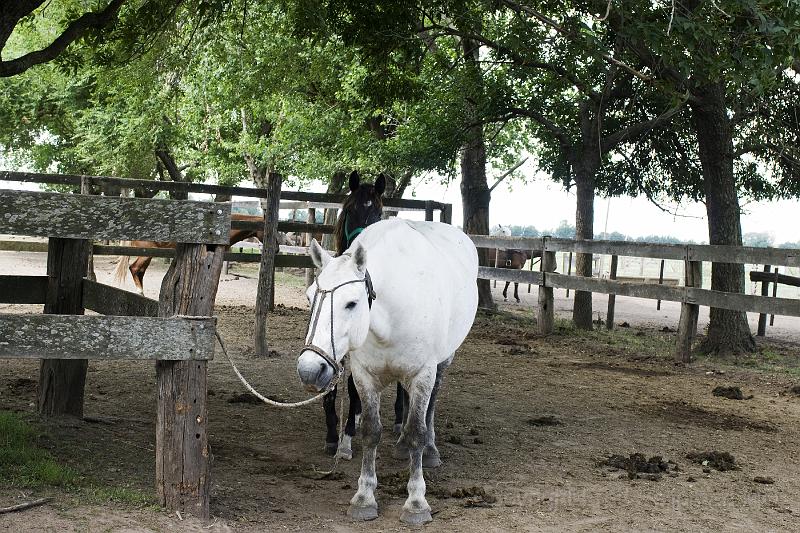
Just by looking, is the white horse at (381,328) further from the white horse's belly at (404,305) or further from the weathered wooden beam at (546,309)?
the weathered wooden beam at (546,309)

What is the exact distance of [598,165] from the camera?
14.6 meters

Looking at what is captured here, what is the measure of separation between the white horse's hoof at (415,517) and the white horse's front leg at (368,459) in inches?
6.7

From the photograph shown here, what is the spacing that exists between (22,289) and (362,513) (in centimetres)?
293

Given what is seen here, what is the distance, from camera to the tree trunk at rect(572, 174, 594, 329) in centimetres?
1347

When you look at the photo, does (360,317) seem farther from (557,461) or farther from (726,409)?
(726,409)

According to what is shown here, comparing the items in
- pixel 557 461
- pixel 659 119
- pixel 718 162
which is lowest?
pixel 557 461

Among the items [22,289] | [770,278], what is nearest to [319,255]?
[22,289]

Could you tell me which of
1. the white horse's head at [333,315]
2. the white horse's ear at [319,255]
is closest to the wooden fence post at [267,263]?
the white horse's ear at [319,255]

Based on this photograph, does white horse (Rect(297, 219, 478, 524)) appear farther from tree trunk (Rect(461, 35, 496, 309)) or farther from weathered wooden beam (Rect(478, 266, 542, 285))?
tree trunk (Rect(461, 35, 496, 309))

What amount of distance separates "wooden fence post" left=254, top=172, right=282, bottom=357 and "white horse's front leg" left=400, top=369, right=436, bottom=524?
5065 millimetres

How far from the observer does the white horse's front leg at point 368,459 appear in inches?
171

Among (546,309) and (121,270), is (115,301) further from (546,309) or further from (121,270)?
(121,270)

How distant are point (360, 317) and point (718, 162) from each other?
8.72 meters

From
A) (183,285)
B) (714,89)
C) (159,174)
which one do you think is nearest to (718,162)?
(714,89)
